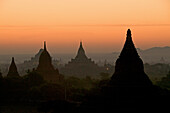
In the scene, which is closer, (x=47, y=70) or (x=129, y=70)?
(x=129, y=70)

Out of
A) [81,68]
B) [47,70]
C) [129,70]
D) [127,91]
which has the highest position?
[129,70]

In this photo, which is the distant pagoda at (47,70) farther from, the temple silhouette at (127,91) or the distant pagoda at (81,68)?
the distant pagoda at (81,68)

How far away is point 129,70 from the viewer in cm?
3284

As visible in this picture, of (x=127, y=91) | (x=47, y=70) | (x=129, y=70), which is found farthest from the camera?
(x=47, y=70)

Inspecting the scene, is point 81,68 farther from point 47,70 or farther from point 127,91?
point 127,91

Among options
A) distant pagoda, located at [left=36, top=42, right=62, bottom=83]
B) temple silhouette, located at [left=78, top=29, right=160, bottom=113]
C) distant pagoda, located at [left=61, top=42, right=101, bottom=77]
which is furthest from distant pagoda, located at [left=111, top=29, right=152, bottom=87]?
distant pagoda, located at [left=61, top=42, right=101, bottom=77]

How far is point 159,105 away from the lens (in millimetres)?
30359

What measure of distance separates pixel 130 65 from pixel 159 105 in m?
4.42

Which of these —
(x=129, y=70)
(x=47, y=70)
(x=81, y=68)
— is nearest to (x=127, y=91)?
(x=129, y=70)

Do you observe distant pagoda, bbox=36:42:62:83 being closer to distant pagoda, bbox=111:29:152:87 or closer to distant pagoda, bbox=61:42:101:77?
distant pagoda, bbox=111:29:152:87

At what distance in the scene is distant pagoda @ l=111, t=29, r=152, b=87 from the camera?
32.5 m

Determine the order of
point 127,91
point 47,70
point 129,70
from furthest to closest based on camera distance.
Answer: point 47,70 < point 129,70 < point 127,91

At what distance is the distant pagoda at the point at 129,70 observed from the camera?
1278 inches

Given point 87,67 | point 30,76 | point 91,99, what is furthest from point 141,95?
point 87,67
